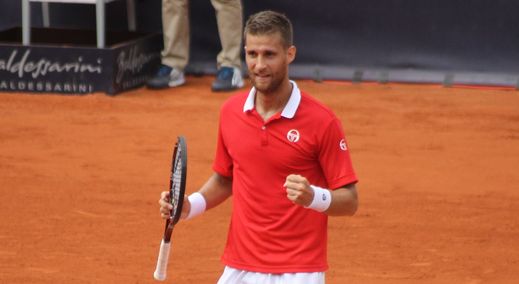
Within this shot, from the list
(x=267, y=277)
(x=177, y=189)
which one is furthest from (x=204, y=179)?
(x=177, y=189)

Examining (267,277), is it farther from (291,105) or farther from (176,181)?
(291,105)

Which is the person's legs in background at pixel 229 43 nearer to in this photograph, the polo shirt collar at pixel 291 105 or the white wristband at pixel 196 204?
the white wristband at pixel 196 204

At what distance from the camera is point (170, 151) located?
9250mm

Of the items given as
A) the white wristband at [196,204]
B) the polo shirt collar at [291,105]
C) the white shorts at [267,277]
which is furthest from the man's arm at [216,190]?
the polo shirt collar at [291,105]

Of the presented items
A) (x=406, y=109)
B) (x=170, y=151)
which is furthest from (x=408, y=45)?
(x=170, y=151)

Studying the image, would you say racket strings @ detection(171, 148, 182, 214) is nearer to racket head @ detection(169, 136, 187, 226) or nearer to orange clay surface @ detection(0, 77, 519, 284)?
racket head @ detection(169, 136, 187, 226)

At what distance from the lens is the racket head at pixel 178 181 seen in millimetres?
4367

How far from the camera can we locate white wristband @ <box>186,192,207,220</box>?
468 cm

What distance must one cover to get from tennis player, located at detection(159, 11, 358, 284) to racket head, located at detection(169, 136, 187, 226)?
43 mm

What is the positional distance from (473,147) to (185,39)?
3296 mm

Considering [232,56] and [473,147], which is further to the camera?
[232,56]

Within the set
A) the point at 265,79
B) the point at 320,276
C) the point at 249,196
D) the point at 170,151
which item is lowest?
the point at 170,151

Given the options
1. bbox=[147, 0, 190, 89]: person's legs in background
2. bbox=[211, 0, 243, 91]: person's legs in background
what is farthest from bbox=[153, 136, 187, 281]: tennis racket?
bbox=[147, 0, 190, 89]: person's legs in background

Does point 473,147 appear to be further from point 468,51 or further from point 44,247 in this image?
point 44,247
